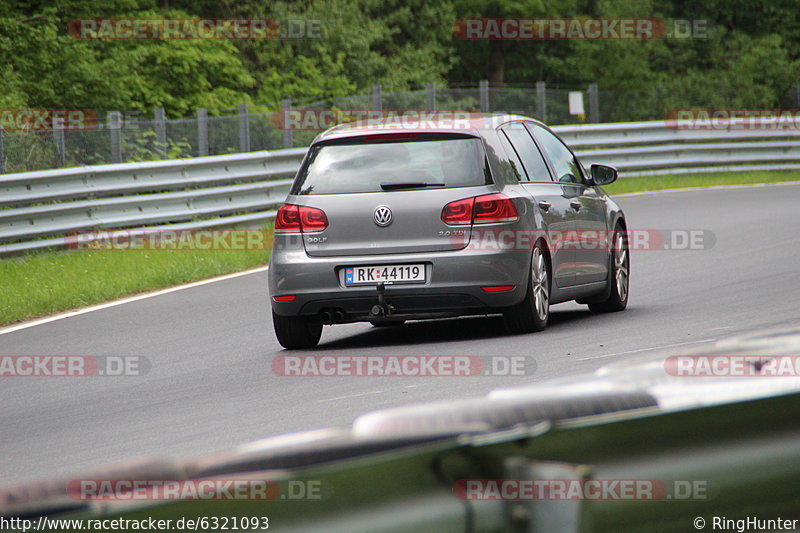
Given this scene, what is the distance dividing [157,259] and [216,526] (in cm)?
1464

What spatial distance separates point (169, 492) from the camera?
1976 mm

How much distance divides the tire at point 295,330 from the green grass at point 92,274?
3576 millimetres

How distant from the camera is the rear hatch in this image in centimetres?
918

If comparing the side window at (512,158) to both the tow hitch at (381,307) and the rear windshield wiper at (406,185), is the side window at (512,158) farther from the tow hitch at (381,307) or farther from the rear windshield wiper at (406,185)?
the tow hitch at (381,307)

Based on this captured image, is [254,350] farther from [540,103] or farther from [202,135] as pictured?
[540,103]

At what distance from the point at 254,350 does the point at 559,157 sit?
288 centimetres

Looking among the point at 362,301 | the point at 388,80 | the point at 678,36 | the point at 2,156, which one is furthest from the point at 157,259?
the point at 678,36

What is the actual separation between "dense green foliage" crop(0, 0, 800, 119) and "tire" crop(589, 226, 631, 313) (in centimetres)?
1993

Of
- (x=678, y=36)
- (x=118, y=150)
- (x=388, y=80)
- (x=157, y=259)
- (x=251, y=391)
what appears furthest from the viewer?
(x=678, y=36)

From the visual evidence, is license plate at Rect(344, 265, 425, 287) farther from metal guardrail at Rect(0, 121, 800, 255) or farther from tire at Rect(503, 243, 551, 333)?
metal guardrail at Rect(0, 121, 800, 255)

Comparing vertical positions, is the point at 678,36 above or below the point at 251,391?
above


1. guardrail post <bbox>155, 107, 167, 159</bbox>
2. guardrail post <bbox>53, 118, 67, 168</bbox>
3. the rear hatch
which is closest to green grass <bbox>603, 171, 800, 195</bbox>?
guardrail post <bbox>155, 107, 167, 159</bbox>

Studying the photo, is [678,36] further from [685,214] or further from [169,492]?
[169,492]

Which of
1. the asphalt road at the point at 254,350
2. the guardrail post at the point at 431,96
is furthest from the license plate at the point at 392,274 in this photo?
the guardrail post at the point at 431,96
